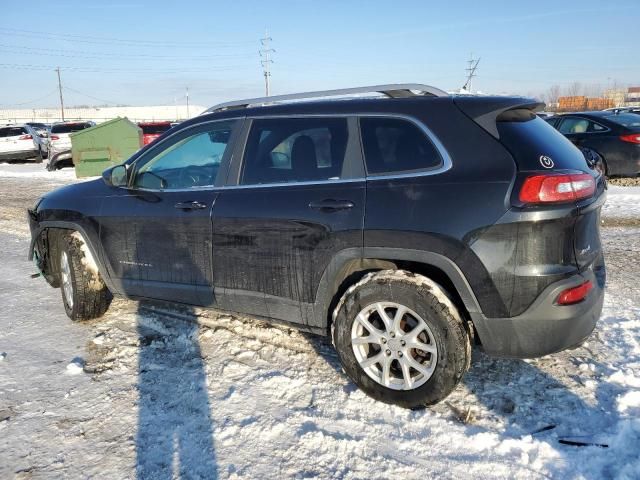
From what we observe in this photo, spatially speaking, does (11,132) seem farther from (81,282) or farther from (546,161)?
(546,161)

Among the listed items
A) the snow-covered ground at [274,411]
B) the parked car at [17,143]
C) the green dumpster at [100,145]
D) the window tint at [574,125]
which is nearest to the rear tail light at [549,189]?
the snow-covered ground at [274,411]

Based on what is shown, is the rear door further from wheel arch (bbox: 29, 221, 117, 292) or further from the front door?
wheel arch (bbox: 29, 221, 117, 292)

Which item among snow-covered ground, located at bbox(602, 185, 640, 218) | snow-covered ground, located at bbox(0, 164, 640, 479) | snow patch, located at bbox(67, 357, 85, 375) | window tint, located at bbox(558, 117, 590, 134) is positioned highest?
window tint, located at bbox(558, 117, 590, 134)

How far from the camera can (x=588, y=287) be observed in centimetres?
277

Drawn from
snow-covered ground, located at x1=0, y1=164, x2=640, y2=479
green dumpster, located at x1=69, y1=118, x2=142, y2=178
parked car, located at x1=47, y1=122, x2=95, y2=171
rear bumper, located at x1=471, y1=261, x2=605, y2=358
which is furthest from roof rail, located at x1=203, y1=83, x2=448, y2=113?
parked car, located at x1=47, y1=122, x2=95, y2=171

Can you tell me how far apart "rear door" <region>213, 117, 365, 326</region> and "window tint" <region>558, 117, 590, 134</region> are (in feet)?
32.2

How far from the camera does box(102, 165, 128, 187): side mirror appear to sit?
3973mm

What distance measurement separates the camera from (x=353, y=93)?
131 inches

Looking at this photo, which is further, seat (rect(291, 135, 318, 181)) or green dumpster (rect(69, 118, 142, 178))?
green dumpster (rect(69, 118, 142, 178))

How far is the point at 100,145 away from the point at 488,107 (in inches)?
576

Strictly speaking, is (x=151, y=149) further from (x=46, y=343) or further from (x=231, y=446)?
(x=231, y=446)

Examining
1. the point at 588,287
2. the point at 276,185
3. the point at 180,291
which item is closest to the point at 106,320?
the point at 180,291

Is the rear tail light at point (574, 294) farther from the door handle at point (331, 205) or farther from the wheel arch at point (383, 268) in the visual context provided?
the door handle at point (331, 205)

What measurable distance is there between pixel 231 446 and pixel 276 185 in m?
1.60
